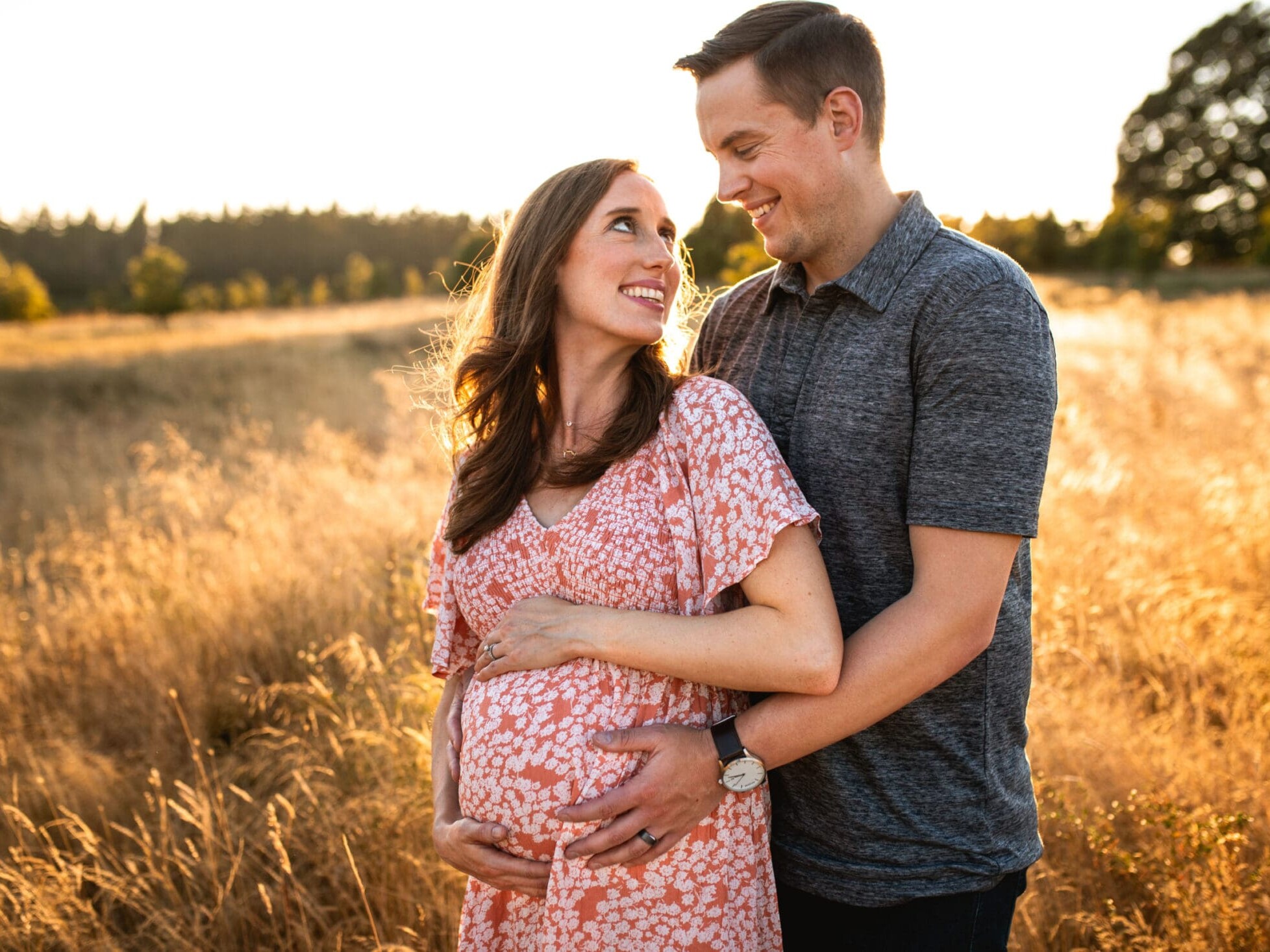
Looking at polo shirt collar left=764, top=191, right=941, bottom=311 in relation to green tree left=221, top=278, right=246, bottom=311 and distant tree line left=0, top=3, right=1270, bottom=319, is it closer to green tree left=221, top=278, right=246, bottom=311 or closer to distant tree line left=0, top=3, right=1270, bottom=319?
distant tree line left=0, top=3, right=1270, bottom=319

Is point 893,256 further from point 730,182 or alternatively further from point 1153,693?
point 1153,693

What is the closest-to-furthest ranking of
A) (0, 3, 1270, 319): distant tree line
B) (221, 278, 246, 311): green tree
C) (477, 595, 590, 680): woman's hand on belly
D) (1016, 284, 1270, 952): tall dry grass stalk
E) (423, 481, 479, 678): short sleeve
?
(477, 595, 590, 680): woman's hand on belly < (423, 481, 479, 678): short sleeve < (1016, 284, 1270, 952): tall dry grass stalk < (0, 3, 1270, 319): distant tree line < (221, 278, 246, 311): green tree

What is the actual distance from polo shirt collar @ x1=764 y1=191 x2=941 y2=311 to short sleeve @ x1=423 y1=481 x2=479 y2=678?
106 cm

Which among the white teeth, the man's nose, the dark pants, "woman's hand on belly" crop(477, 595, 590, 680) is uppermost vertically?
the man's nose

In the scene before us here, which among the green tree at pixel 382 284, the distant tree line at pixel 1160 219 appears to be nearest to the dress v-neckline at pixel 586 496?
the distant tree line at pixel 1160 219

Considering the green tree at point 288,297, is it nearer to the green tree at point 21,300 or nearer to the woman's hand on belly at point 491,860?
the green tree at point 21,300

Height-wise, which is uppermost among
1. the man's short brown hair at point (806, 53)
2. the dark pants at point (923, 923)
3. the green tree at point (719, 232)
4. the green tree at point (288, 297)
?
the green tree at point (288, 297)

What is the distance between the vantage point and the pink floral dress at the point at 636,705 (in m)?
1.60

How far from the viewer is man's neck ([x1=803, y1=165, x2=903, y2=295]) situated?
1807 millimetres

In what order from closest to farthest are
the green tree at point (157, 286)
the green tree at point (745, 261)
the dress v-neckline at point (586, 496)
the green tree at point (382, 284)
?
1. the dress v-neckline at point (586, 496)
2. the green tree at point (745, 261)
3. the green tree at point (157, 286)
4. the green tree at point (382, 284)

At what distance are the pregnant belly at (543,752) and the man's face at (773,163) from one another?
102cm

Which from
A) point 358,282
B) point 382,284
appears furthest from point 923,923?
point 358,282

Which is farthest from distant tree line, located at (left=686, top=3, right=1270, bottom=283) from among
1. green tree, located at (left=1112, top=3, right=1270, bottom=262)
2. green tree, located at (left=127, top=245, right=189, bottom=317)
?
green tree, located at (left=127, top=245, right=189, bottom=317)

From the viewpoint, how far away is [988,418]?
146cm
